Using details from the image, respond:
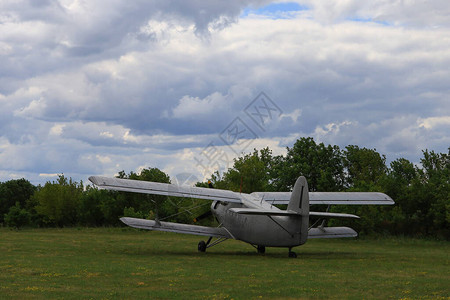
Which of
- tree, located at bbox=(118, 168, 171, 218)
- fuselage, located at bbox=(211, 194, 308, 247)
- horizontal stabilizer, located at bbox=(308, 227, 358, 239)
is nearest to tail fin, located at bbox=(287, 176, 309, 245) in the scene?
fuselage, located at bbox=(211, 194, 308, 247)

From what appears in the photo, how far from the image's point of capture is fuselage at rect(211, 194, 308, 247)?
1922 cm

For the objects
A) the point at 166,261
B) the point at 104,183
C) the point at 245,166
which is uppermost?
the point at 245,166

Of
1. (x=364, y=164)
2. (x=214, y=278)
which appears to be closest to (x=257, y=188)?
(x=364, y=164)

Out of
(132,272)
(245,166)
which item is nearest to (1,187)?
(245,166)

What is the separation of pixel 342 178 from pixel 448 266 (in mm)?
44456

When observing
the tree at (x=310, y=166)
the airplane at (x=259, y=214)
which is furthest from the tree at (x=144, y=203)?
the airplane at (x=259, y=214)

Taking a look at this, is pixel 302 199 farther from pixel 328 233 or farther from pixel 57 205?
pixel 57 205

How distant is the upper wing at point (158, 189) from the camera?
1962 cm

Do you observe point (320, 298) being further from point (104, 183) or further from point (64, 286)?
point (104, 183)

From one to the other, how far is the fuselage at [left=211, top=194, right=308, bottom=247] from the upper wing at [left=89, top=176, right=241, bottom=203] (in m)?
0.89

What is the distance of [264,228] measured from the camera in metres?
19.8

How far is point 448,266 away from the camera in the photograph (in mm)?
18062

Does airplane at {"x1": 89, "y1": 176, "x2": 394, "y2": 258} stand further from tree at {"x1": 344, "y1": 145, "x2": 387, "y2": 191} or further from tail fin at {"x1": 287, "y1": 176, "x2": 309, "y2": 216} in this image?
tree at {"x1": 344, "y1": 145, "x2": 387, "y2": 191}

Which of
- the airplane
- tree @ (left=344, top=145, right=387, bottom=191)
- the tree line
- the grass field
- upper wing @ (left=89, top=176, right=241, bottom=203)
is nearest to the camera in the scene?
the grass field
